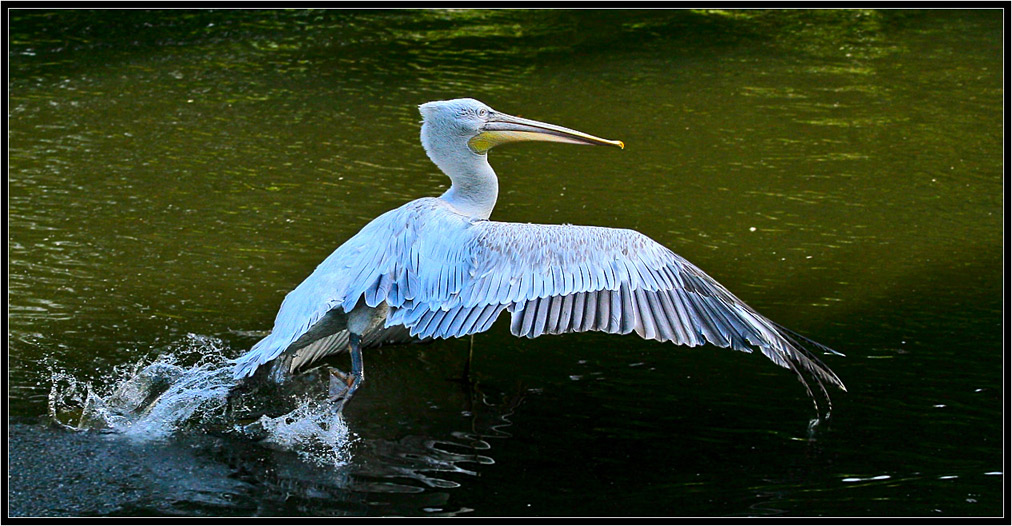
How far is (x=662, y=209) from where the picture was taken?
A: 9.07 m

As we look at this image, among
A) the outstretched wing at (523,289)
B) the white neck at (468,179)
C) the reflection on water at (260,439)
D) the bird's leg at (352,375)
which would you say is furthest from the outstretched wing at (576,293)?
the reflection on water at (260,439)

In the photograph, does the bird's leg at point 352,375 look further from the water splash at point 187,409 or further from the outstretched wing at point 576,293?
the outstretched wing at point 576,293

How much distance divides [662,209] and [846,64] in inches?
200

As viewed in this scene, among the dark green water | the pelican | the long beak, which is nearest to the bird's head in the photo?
the long beak

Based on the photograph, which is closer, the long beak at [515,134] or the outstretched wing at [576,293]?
the outstretched wing at [576,293]

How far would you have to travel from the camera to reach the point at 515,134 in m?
6.31

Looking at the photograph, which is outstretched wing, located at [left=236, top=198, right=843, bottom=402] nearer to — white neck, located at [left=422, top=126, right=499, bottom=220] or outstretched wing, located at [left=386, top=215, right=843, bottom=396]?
outstretched wing, located at [left=386, top=215, right=843, bottom=396]

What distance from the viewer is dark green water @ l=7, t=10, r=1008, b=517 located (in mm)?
5414

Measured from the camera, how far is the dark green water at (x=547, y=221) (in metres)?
5.41

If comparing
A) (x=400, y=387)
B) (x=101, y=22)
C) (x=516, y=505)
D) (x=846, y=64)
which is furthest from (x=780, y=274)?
(x=101, y=22)

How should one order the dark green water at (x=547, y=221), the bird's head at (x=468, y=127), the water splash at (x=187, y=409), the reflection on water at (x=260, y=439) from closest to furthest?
1. the reflection on water at (x=260, y=439)
2. the dark green water at (x=547, y=221)
3. the water splash at (x=187, y=409)
4. the bird's head at (x=468, y=127)

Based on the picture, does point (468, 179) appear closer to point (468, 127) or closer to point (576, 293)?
point (468, 127)

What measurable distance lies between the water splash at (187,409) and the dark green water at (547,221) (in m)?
0.09

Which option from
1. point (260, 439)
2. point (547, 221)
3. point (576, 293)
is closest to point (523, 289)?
point (576, 293)
